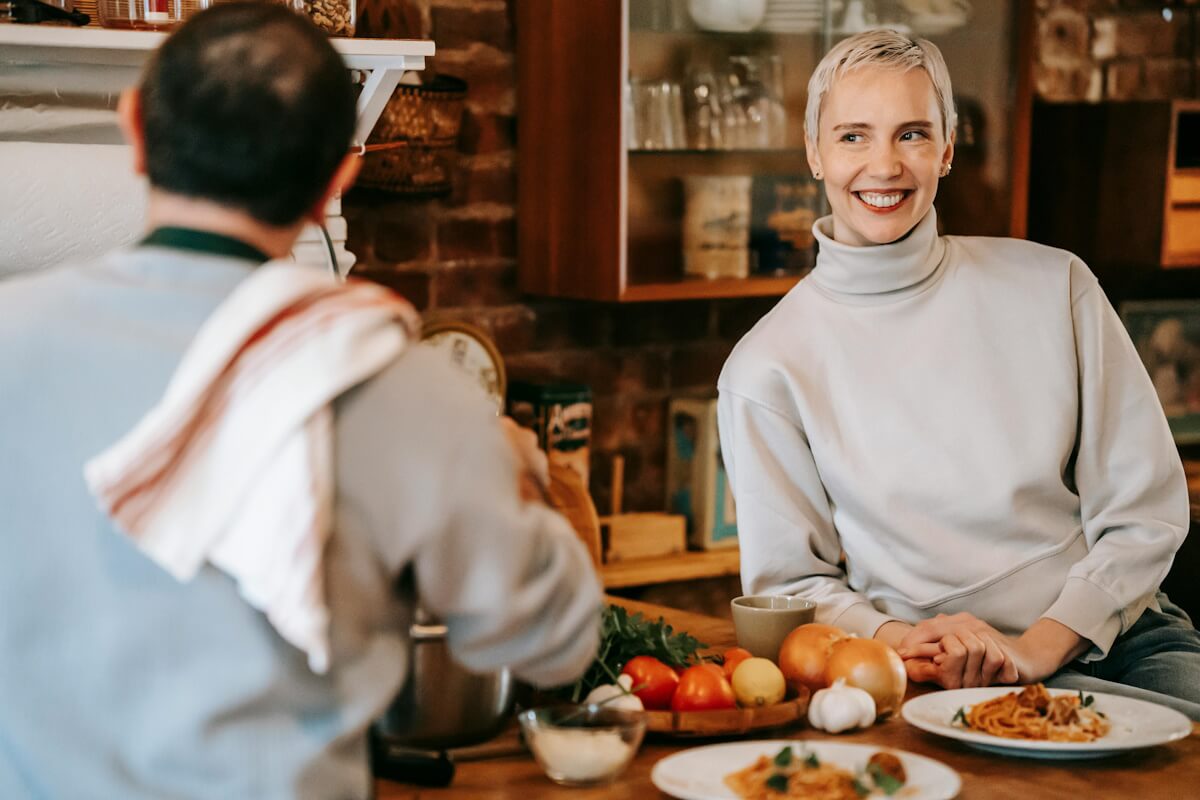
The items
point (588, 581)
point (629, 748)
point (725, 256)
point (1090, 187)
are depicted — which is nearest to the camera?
point (588, 581)

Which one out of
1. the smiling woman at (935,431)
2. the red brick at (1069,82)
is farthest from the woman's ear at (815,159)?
the red brick at (1069,82)

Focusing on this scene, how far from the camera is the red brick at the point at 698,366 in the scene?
3340 mm

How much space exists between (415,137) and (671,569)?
1031 millimetres

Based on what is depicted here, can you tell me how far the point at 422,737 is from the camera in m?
1.33

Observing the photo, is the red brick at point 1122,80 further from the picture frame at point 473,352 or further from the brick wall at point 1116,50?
the picture frame at point 473,352

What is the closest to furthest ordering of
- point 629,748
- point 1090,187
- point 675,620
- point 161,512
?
1. point 161,512
2. point 629,748
3. point 675,620
4. point 1090,187

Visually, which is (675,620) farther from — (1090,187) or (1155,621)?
(1090,187)

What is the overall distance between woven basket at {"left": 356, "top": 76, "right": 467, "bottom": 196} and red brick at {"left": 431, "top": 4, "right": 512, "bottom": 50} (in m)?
0.16

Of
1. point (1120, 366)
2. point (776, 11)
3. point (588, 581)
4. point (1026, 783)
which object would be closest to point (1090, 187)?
point (776, 11)

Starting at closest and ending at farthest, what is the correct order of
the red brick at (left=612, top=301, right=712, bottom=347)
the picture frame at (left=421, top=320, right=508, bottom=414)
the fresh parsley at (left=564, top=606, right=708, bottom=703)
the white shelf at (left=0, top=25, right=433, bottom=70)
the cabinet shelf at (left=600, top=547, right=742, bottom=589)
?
the fresh parsley at (left=564, top=606, right=708, bottom=703) → the white shelf at (left=0, top=25, right=433, bottom=70) → the picture frame at (left=421, top=320, right=508, bottom=414) → the cabinet shelf at (left=600, top=547, right=742, bottom=589) → the red brick at (left=612, top=301, right=712, bottom=347)

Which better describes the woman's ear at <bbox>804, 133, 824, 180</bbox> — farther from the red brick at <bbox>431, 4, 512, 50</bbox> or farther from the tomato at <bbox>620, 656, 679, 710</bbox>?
the red brick at <bbox>431, 4, 512, 50</bbox>

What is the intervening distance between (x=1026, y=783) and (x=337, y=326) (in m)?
0.75

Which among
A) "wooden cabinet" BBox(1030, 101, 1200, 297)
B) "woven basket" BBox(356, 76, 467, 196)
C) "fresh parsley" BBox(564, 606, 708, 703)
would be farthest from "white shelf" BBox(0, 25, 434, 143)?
"wooden cabinet" BBox(1030, 101, 1200, 297)

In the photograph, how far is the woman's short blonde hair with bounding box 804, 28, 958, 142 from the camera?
2.02 m
